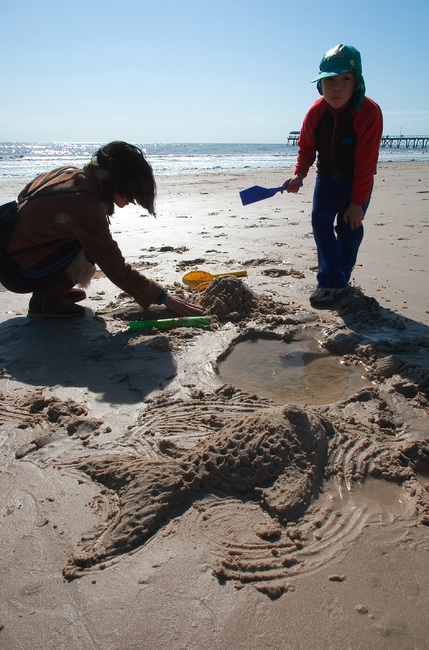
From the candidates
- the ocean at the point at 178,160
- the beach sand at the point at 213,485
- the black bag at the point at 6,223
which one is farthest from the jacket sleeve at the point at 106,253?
the ocean at the point at 178,160

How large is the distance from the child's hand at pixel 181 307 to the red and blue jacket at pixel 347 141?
137 cm

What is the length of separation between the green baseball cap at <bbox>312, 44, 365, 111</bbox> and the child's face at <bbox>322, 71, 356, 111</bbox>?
0.04 m

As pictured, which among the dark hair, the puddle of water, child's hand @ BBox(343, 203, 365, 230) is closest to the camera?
the puddle of water

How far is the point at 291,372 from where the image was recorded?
261 centimetres

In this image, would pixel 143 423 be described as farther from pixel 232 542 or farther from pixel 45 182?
pixel 45 182

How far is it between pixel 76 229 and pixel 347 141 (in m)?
1.97

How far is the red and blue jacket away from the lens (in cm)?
325

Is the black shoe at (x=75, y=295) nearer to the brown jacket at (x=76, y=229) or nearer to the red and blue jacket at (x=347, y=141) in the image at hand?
the brown jacket at (x=76, y=229)

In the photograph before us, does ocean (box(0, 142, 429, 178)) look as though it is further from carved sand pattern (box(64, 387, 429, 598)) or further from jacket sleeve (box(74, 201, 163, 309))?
carved sand pattern (box(64, 387, 429, 598))

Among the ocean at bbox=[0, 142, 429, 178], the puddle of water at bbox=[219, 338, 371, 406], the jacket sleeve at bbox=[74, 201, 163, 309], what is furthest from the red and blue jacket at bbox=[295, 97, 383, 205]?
the ocean at bbox=[0, 142, 429, 178]

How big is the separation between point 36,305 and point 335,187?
234cm

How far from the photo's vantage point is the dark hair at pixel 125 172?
111 inches

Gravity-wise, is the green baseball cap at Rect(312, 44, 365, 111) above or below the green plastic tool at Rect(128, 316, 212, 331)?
above

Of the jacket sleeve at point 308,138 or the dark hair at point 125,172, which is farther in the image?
the jacket sleeve at point 308,138
